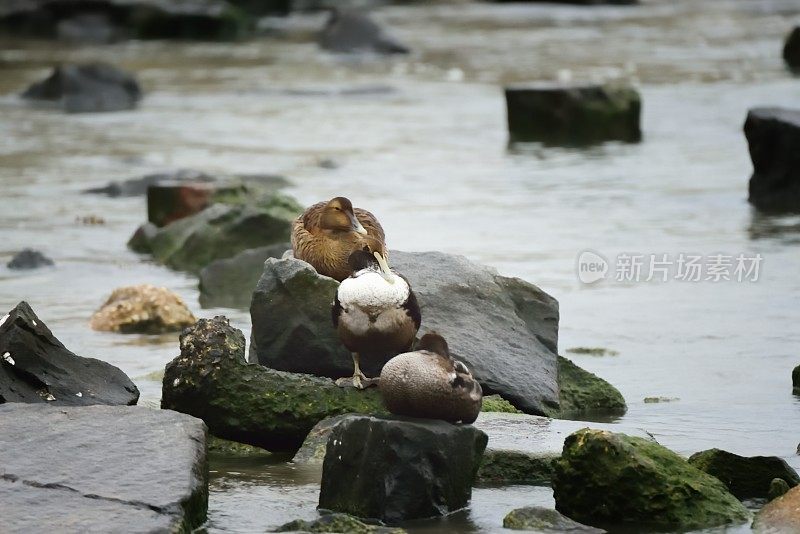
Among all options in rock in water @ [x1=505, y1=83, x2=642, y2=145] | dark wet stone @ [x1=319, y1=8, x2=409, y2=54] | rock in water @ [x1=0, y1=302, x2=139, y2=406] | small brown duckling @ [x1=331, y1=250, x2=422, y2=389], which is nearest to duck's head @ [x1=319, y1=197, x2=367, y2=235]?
small brown duckling @ [x1=331, y1=250, x2=422, y2=389]

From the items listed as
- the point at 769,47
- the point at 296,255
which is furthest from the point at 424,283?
the point at 769,47

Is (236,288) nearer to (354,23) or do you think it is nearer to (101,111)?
(101,111)

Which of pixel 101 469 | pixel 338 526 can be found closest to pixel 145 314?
pixel 101 469

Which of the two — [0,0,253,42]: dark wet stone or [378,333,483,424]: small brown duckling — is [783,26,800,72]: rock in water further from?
[378,333,483,424]: small brown duckling

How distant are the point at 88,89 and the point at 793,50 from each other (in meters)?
10.9

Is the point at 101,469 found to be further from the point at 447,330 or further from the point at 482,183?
the point at 482,183

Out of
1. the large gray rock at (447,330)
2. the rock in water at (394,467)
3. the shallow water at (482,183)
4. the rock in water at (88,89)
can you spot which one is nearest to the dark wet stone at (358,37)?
the shallow water at (482,183)

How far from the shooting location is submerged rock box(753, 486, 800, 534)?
5.13 m

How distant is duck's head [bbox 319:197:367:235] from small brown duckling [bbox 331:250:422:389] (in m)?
0.72

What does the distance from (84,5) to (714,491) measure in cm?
3394

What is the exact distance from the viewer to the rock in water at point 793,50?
81.4 feet

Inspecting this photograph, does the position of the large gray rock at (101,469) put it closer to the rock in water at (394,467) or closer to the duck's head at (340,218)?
the rock in water at (394,467)

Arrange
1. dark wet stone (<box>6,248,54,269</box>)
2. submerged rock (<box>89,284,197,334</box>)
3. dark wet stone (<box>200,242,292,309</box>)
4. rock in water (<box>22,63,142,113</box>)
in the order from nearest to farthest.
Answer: submerged rock (<box>89,284,197,334</box>) → dark wet stone (<box>200,242,292,309</box>) → dark wet stone (<box>6,248,54,269</box>) → rock in water (<box>22,63,142,113</box>)

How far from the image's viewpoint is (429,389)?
18.2 ft
